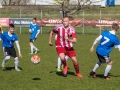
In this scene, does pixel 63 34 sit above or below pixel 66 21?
below

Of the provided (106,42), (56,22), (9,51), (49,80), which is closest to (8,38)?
(9,51)

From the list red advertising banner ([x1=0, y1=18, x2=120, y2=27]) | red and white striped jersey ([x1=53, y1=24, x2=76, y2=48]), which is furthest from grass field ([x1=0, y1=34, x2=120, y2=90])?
red advertising banner ([x1=0, y1=18, x2=120, y2=27])

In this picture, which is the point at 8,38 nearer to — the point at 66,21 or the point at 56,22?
the point at 66,21

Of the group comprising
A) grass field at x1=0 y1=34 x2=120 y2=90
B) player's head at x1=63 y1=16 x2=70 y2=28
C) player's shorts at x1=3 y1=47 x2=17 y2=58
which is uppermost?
player's head at x1=63 y1=16 x2=70 y2=28

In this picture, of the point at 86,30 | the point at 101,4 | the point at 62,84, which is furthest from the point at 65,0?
the point at 62,84

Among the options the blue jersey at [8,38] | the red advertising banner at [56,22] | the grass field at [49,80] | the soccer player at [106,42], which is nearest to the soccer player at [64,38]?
the grass field at [49,80]

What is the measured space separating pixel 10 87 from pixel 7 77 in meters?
1.58

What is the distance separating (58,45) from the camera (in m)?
10.9

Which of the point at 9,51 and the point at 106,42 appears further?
the point at 9,51

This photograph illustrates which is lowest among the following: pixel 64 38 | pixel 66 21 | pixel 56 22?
Result: pixel 56 22

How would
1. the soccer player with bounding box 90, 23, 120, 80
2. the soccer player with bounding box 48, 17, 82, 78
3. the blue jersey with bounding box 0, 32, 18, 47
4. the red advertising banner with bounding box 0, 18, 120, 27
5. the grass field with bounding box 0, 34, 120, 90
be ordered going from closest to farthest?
the grass field with bounding box 0, 34, 120, 90 < the soccer player with bounding box 90, 23, 120, 80 < the soccer player with bounding box 48, 17, 82, 78 < the blue jersey with bounding box 0, 32, 18, 47 < the red advertising banner with bounding box 0, 18, 120, 27

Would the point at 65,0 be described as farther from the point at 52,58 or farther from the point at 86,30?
the point at 52,58

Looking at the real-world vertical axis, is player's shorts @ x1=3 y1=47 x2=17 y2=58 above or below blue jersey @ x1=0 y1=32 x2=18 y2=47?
below

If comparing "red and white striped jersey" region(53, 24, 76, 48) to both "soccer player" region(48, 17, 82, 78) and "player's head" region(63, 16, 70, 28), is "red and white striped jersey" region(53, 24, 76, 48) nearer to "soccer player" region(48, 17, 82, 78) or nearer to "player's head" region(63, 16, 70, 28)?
"soccer player" region(48, 17, 82, 78)
